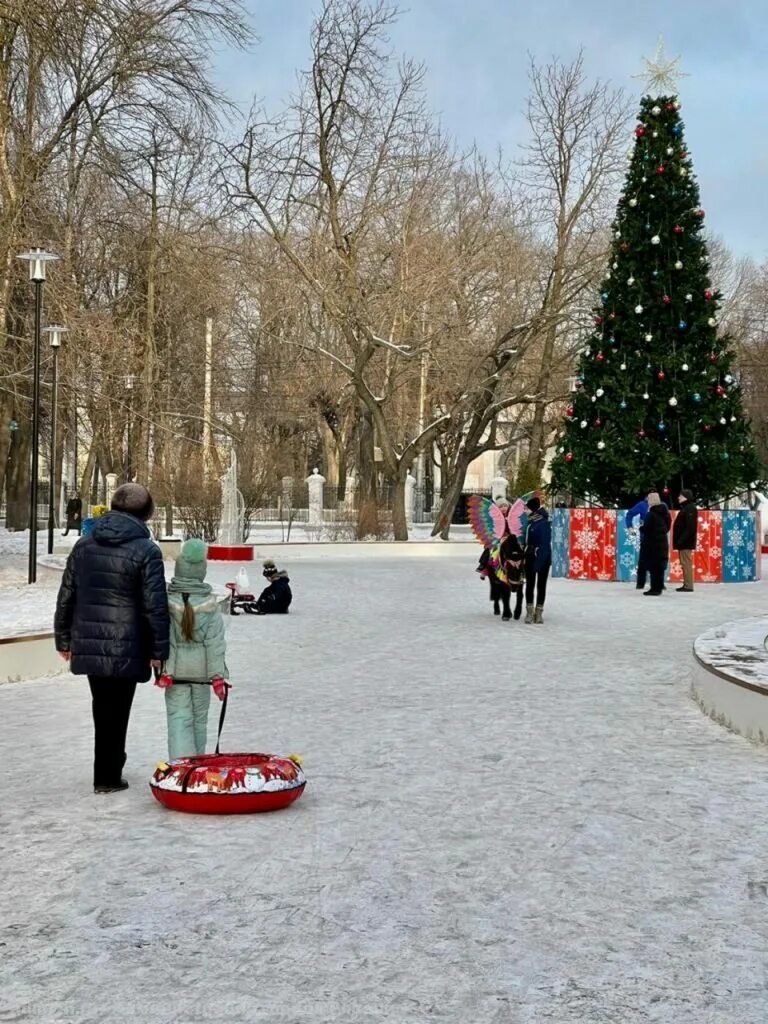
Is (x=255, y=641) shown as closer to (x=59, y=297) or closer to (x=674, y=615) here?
(x=674, y=615)

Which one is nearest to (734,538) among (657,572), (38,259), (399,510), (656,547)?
(656,547)

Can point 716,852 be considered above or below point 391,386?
below

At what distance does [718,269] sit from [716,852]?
215ft

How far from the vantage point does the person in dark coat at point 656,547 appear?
74.9ft

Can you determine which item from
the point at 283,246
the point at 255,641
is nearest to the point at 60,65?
the point at 255,641

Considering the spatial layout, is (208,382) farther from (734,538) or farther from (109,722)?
(109,722)

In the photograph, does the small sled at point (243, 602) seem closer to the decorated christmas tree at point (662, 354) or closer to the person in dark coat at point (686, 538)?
the person in dark coat at point (686, 538)

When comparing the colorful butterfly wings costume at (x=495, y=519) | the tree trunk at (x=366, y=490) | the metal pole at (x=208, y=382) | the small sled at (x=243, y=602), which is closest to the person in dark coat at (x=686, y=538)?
the colorful butterfly wings costume at (x=495, y=519)

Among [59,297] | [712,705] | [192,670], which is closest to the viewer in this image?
[192,670]

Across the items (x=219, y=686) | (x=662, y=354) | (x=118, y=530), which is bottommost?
(x=219, y=686)

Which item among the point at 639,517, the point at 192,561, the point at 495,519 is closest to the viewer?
the point at 192,561

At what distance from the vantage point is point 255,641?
15500mm

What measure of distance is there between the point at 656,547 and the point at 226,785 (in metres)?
17.1

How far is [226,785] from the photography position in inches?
265
